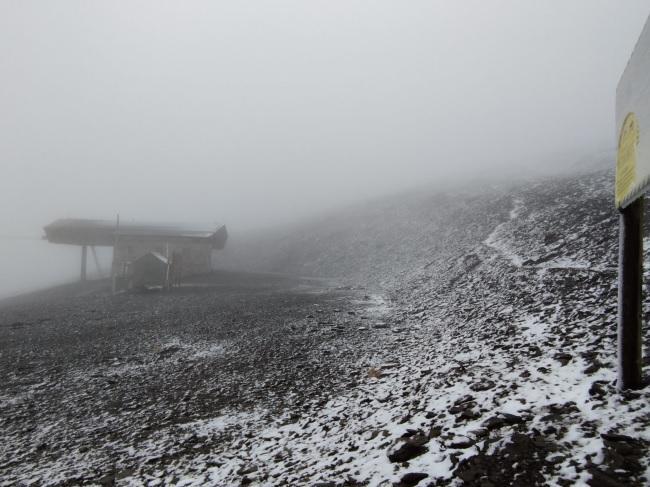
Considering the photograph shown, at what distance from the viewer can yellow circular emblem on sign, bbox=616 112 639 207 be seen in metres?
3.80

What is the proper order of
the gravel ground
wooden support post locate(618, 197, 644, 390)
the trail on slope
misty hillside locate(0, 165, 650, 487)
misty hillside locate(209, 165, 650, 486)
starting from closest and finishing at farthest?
misty hillside locate(209, 165, 650, 486), misty hillside locate(0, 165, 650, 487), wooden support post locate(618, 197, 644, 390), the gravel ground, the trail on slope

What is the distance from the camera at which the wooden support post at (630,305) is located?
5.05 m

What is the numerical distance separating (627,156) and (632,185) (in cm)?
72

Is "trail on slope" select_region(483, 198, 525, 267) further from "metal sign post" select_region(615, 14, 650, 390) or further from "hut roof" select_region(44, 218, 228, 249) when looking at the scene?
"hut roof" select_region(44, 218, 228, 249)

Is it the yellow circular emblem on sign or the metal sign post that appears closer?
the metal sign post

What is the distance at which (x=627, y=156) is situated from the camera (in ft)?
13.8

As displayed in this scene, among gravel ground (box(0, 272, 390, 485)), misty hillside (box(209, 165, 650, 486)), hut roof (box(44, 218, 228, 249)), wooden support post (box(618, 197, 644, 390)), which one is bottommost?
gravel ground (box(0, 272, 390, 485))

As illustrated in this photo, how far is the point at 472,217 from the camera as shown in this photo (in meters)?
30.1

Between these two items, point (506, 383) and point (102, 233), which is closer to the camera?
point (506, 383)

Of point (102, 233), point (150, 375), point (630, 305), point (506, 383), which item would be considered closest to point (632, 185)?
point (630, 305)

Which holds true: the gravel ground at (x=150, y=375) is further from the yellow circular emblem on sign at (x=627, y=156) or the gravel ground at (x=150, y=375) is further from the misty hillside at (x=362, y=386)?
the yellow circular emblem on sign at (x=627, y=156)

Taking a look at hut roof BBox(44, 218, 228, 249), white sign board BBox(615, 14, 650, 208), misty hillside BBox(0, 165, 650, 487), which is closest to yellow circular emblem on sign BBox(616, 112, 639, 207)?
white sign board BBox(615, 14, 650, 208)

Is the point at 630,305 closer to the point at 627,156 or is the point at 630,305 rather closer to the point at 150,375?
the point at 627,156

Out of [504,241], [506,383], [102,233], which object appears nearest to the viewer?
[506,383]
